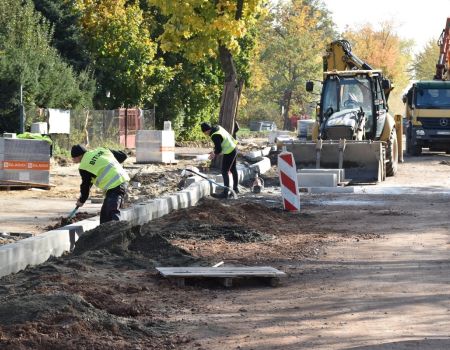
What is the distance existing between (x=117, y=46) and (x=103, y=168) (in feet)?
107

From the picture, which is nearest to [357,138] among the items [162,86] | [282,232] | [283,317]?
[282,232]

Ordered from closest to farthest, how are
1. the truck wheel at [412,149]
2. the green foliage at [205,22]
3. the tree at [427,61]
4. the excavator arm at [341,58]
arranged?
the green foliage at [205,22], the excavator arm at [341,58], the truck wheel at [412,149], the tree at [427,61]

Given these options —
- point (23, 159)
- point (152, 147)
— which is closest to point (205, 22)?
point (152, 147)

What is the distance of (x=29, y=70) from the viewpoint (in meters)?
35.2

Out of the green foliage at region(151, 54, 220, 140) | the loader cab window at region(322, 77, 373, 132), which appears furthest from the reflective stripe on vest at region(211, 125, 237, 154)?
the green foliage at region(151, 54, 220, 140)

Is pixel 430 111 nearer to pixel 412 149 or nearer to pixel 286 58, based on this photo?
pixel 412 149

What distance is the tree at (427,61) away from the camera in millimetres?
96525

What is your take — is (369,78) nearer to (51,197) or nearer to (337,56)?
(337,56)

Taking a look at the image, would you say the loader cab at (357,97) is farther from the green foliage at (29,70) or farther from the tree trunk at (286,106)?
the tree trunk at (286,106)

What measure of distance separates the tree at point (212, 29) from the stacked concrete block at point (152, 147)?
14.2ft

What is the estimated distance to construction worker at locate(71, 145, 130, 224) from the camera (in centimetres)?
1384

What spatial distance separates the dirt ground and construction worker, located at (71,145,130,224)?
850mm

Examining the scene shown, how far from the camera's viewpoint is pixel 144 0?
49.9 m

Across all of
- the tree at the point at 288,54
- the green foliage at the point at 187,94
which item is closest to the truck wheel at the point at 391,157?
the green foliage at the point at 187,94
